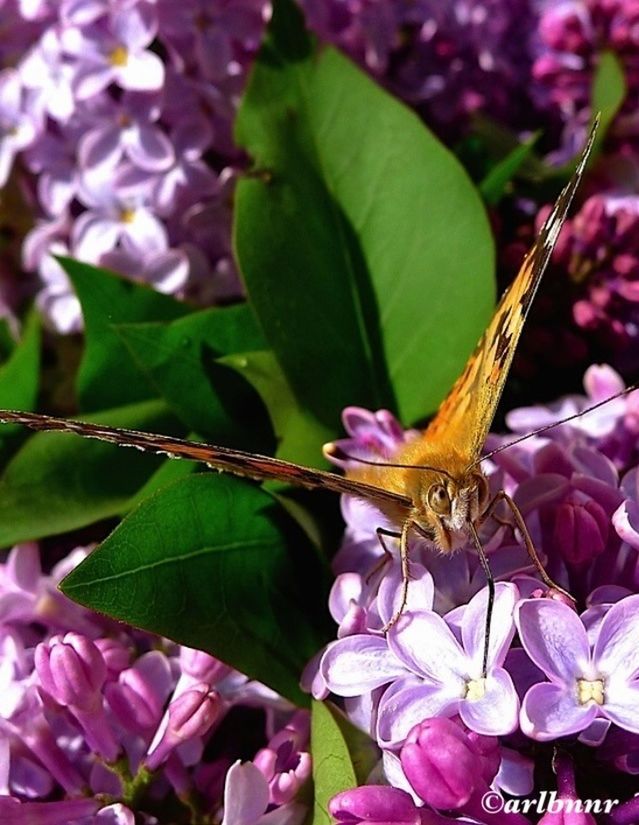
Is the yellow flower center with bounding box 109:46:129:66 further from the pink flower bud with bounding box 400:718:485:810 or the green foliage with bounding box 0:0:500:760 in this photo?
the pink flower bud with bounding box 400:718:485:810

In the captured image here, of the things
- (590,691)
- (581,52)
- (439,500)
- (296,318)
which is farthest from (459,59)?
(590,691)

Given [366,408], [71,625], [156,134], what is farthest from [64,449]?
[156,134]

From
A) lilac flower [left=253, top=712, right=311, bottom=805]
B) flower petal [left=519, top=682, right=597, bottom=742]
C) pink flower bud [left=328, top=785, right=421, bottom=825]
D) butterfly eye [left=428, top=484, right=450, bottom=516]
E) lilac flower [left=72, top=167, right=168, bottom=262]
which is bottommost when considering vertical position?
lilac flower [left=253, top=712, right=311, bottom=805]

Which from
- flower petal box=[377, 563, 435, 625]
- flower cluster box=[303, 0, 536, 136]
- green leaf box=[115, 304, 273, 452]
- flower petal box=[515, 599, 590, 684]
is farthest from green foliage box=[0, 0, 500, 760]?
flower cluster box=[303, 0, 536, 136]

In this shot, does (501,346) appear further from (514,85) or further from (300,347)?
(514,85)

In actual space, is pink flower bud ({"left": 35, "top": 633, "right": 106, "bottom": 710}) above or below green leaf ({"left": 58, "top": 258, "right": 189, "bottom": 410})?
below

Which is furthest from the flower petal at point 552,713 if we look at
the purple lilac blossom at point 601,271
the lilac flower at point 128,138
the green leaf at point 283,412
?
the lilac flower at point 128,138

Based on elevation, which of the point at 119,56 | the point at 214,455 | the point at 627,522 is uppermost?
the point at 119,56

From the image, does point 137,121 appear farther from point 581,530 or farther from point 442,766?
point 442,766
